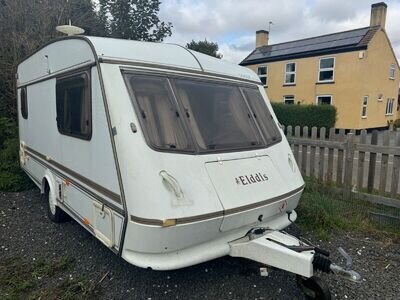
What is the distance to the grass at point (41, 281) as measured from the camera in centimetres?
298

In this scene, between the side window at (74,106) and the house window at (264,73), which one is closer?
the side window at (74,106)

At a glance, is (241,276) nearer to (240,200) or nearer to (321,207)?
(240,200)

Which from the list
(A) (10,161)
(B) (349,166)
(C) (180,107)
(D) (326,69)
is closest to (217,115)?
(C) (180,107)

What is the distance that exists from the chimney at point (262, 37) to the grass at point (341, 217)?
24.0m

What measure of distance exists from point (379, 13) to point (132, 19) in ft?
51.8

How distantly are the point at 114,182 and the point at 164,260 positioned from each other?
0.79 meters

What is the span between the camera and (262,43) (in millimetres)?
26750

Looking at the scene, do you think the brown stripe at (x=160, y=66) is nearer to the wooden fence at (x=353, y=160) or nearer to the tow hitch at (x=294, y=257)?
the tow hitch at (x=294, y=257)

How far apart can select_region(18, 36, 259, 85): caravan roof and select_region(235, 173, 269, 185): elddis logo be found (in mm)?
1244

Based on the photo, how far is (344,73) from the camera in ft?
64.2

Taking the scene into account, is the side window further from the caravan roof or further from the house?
the house

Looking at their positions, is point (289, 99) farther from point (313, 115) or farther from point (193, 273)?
point (193, 273)

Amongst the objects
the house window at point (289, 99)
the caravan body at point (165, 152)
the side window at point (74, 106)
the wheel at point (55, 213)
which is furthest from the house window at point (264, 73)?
the side window at point (74, 106)

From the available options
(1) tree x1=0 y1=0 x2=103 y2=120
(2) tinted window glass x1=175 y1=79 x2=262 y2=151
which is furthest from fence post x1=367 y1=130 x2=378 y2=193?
(1) tree x1=0 y1=0 x2=103 y2=120
